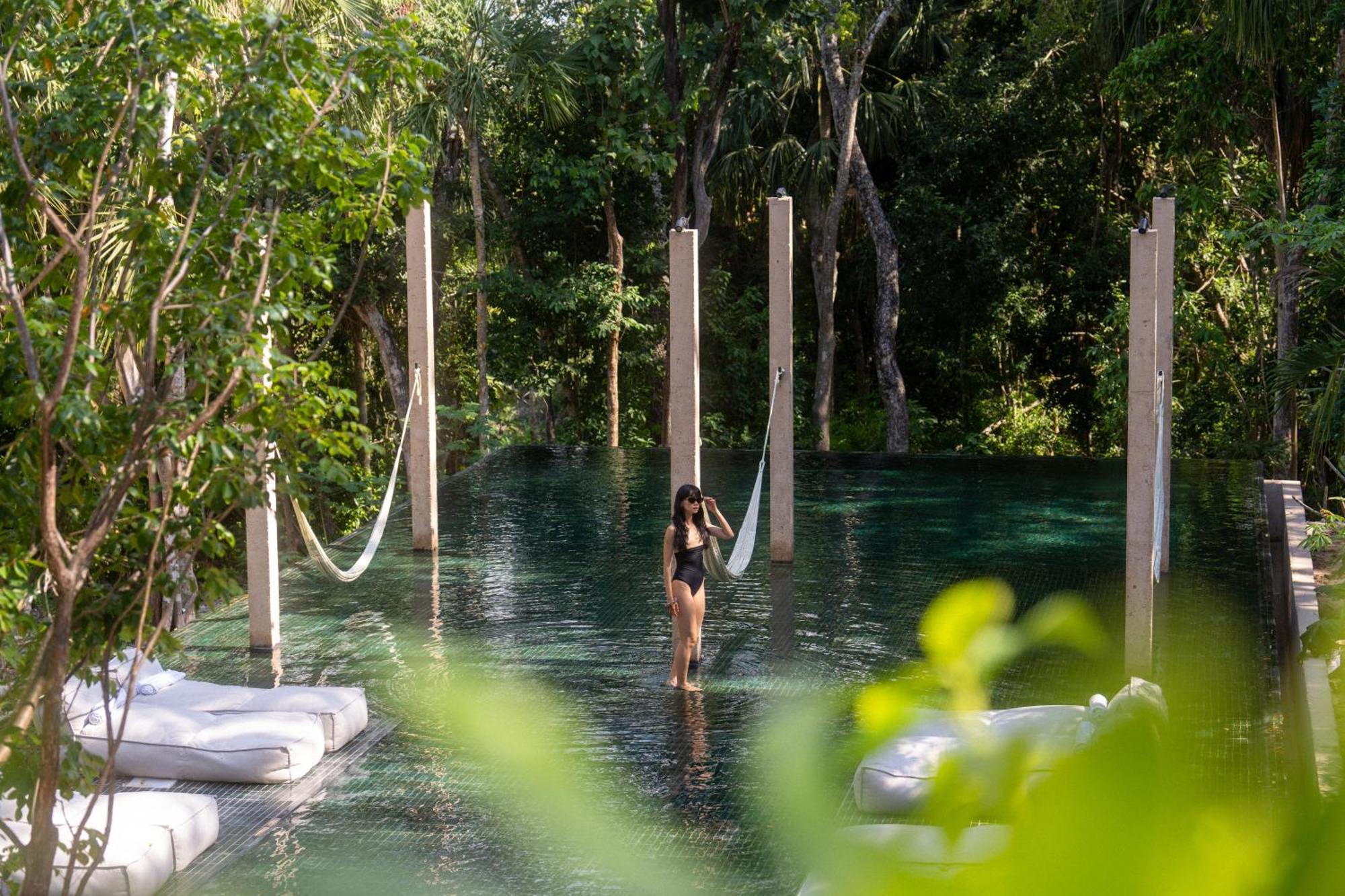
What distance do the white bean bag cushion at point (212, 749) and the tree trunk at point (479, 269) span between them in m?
10.0

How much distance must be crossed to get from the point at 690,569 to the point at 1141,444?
1908 mm

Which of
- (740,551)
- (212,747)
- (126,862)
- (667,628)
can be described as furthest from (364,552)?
(126,862)

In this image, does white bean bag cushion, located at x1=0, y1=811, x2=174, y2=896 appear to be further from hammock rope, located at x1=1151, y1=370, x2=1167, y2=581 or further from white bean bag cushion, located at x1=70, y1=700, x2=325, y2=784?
hammock rope, located at x1=1151, y1=370, x2=1167, y2=581

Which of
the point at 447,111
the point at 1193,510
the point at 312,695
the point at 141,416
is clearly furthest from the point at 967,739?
the point at 447,111

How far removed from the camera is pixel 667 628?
24.4ft

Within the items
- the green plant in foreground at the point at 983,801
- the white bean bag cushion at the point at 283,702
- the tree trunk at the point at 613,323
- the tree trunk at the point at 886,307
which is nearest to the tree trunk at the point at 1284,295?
the tree trunk at the point at 886,307

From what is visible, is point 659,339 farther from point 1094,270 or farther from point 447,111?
point 1094,270

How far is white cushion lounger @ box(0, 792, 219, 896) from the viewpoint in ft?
13.9

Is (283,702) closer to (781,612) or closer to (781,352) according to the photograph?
(781,612)

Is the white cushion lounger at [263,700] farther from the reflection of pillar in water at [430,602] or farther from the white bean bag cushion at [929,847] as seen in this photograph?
the white bean bag cushion at [929,847]

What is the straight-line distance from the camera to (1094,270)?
16.2 m

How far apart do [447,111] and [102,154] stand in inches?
465

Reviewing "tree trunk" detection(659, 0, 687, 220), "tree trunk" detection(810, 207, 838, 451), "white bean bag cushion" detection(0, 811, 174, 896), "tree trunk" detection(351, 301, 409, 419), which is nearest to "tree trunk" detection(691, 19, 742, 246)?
"tree trunk" detection(659, 0, 687, 220)

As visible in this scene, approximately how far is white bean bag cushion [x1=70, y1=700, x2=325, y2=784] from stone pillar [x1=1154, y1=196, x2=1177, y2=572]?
183 inches
